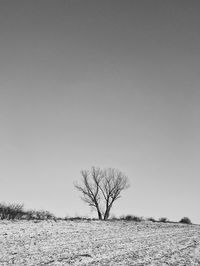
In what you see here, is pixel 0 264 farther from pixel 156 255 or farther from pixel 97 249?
pixel 156 255

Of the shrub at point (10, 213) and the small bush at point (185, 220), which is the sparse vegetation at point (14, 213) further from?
the small bush at point (185, 220)

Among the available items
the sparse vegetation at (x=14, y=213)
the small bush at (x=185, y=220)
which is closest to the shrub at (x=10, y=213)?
the sparse vegetation at (x=14, y=213)

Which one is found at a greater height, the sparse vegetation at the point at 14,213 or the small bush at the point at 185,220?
the small bush at the point at 185,220

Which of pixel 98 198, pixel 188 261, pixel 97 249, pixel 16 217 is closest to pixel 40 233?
pixel 97 249

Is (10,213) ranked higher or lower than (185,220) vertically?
lower

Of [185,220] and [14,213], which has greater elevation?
[185,220]

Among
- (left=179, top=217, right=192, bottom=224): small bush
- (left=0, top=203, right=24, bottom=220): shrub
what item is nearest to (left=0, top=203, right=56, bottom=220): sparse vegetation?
(left=0, top=203, right=24, bottom=220): shrub

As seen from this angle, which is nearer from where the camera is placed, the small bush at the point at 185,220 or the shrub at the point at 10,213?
the shrub at the point at 10,213

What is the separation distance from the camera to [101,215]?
158ft

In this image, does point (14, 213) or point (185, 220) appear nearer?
point (14, 213)

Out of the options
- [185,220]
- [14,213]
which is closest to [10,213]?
[14,213]

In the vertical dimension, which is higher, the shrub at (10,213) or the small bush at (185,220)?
the small bush at (185,220)

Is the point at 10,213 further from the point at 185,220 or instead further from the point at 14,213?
the point at 185,220

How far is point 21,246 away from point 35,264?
3.19 m
